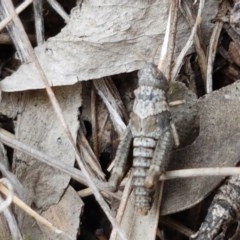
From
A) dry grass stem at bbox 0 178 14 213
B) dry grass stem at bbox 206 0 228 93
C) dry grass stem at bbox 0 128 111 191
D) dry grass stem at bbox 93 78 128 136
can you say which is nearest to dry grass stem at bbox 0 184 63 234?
dry grass stem at bbox 0 178 14 213

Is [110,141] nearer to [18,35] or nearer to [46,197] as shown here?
[46,197]

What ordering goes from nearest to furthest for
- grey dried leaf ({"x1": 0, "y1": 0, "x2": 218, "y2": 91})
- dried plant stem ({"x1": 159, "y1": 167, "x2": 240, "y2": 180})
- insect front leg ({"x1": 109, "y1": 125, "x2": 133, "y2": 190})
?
dried plant stem ({"x1": 159, "y1": 167, "x2": 240, "y2": 180})
insect front leg ({"x1": 109, "y1": 125, "x2": 133, "y2": 190})
grey dried leaf ({"x1": 0, "y1": 0, "x2": 218, "y2": 91})

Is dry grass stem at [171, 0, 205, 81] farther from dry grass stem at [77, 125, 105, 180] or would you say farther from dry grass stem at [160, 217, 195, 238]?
dry grass stem at [160, 217, 195, 238]

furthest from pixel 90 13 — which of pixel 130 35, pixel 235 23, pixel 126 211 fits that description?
pixel 126 211

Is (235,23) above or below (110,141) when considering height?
above

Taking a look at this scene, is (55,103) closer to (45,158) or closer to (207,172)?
(45,158)
